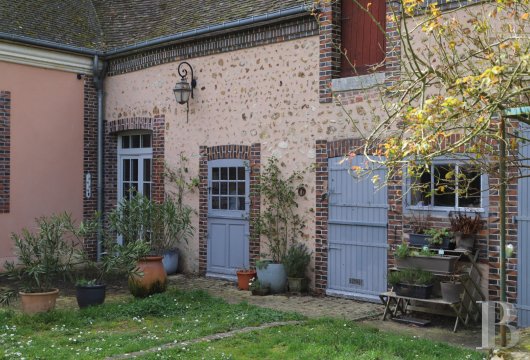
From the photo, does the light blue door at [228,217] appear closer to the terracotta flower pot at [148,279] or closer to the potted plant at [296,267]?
the potted plant at [296,267]

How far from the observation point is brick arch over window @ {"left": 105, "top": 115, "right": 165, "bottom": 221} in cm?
1194

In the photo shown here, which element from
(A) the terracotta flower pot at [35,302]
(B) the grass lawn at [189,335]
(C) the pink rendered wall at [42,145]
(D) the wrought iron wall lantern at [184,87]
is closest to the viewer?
(B) the grass lawn at [189,335]

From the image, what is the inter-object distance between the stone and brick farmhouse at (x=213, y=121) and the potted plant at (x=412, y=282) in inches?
28.5

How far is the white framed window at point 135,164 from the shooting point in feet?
41.2

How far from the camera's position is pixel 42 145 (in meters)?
12.2

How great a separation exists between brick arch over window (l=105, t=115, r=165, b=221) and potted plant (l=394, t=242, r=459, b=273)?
17.9 ft

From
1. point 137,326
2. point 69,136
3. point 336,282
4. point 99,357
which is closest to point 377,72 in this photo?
point 336,282

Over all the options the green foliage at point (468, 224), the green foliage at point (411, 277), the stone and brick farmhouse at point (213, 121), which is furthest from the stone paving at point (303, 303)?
the green foliage at point (468, 224)

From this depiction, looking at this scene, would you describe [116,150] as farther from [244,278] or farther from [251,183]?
[244,278]

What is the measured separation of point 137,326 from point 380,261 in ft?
11.5

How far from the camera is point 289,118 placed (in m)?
9.84

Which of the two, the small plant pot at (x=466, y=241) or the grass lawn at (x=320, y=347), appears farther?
the small plant pot at (x=466, y=241)

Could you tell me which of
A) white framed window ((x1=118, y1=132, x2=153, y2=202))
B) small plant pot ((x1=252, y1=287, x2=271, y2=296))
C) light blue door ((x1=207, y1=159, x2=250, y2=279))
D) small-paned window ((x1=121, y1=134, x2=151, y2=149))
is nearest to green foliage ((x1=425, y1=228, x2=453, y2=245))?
small plant pot ((x1=252, y1=287, x2=271, y2=296))

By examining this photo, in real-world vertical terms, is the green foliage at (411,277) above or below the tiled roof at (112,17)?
below
